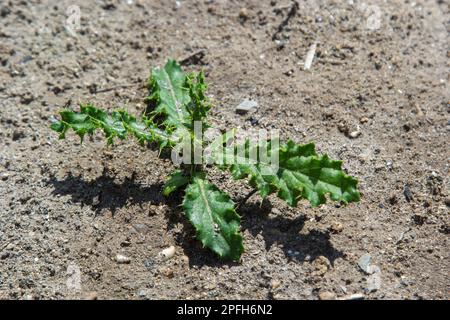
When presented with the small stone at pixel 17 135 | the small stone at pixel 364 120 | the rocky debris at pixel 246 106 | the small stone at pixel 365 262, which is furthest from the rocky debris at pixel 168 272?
the small stone at pixel 364 120

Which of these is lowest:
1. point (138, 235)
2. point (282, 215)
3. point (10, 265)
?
point (10, 265)

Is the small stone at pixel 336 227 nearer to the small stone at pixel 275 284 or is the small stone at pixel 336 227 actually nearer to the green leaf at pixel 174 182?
the small stone at pixel 275 284

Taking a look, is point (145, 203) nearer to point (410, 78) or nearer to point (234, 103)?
point (234, 103)

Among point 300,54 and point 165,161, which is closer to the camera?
point 165,161

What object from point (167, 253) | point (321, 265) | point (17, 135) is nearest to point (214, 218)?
point (167, 253)

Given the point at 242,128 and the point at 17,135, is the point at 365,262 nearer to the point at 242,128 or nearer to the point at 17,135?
the point at 242,128

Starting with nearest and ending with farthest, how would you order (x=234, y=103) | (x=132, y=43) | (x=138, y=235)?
1. (x=138, y=235)
2. (x=234, y=103)
3. (x=132, y=43)

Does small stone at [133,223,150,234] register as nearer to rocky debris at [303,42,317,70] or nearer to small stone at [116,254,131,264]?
small stone at [116,254,131,264]

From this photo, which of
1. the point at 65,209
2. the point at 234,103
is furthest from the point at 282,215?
the point at 65,209
